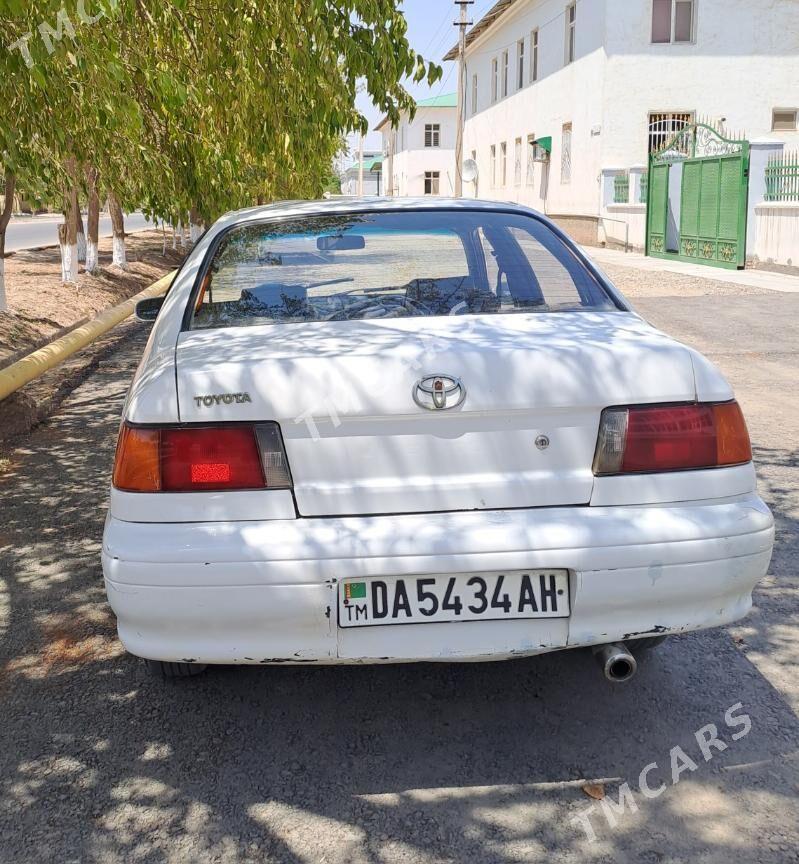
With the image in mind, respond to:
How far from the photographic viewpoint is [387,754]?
2996 mm

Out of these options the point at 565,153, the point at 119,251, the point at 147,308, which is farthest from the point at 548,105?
the point at 147,308

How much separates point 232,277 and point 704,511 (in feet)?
6.10

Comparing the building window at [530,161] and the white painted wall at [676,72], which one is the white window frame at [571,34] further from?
the building window at [530,161]

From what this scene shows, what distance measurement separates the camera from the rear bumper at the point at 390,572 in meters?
2.66

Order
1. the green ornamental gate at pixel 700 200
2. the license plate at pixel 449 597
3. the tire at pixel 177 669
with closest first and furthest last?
the license plate at pixel 449 597
the tire at pixel 177 669
the green ornamental gate at pixel 700 200

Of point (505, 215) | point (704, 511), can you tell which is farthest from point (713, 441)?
point (505, 215)

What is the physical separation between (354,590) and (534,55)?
39224 mm

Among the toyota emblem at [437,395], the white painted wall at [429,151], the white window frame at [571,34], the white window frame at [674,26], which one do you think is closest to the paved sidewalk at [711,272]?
the white window frame at [674,26]

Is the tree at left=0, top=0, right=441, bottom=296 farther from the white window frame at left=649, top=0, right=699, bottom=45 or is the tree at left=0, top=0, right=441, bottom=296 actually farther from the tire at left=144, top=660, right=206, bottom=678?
the white window frame at left=649, top=0, right=699, bottom=45

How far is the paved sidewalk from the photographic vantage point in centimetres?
1806

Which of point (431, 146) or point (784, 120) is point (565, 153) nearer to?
point (784, 120)

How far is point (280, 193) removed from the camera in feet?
56.6

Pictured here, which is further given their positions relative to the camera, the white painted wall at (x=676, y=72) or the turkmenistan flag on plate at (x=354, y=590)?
the white painted wall at (x=676, y=72)

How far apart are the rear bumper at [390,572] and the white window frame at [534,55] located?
3808 cm
